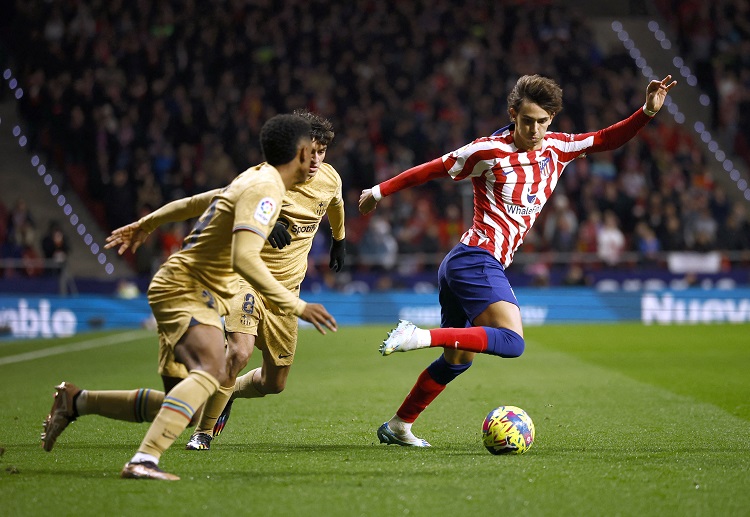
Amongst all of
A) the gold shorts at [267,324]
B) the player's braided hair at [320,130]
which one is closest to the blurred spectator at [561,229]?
the gold shorts at [267,324]

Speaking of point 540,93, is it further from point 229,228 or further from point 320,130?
point 229,228

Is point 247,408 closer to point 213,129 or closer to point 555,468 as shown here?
point 555,468

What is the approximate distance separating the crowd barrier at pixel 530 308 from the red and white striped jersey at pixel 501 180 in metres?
11.6

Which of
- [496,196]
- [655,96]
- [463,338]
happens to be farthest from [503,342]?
[655,96]

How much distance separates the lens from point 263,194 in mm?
5223

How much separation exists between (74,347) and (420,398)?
9703mm

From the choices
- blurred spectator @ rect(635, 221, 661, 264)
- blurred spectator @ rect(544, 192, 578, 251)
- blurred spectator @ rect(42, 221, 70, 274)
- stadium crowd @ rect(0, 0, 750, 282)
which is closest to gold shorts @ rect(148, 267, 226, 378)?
stadium crowd @ rect(0, 0, 750, 282)

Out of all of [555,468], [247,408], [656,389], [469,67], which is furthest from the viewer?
[469,67]

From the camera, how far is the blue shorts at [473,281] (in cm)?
643

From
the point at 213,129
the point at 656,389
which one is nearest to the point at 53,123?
the point at 213,129

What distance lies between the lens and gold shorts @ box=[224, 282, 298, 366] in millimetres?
6746

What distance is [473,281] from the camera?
254 inches

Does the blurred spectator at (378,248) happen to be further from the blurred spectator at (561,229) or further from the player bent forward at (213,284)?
the player bent forward at (213,284)

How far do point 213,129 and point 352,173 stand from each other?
10.5ft
